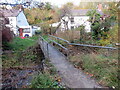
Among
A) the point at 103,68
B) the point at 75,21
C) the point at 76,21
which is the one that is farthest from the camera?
the point at 75,21

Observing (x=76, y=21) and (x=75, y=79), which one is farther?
(x=76, y=21)

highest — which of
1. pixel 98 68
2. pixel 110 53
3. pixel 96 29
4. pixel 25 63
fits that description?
pixel 96 29

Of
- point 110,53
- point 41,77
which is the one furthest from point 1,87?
point 110,53

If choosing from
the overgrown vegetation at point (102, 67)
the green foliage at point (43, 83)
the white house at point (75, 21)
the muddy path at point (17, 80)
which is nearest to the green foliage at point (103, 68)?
the overgrown vegetation at point (102, 67)

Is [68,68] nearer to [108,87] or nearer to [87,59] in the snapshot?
[87,59]

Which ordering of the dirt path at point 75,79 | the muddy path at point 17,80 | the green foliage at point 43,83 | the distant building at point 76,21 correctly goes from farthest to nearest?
the distant building at point 76,21 → the muddy path at point 17,80 → the dirt path at point 75,79 → the green foliage at point 43,83

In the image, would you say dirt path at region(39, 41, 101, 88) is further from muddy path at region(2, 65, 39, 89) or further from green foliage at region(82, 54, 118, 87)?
muddy path at region(2, 65, 39, 89)

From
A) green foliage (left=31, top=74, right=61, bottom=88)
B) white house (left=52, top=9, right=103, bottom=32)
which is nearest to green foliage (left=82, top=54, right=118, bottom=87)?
green foliage (left=31, top=74, right=61, bottom=88)

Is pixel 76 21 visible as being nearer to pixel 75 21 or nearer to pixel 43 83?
pixel 75 21

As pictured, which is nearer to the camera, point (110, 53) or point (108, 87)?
point (108, 87)

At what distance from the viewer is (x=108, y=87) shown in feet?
10.5

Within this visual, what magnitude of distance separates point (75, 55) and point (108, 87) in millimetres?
2592

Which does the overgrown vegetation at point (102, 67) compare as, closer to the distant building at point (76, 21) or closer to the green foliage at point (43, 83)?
the green foliage at point (43, 83)

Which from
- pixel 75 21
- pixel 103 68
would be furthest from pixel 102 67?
pixel 75 21
